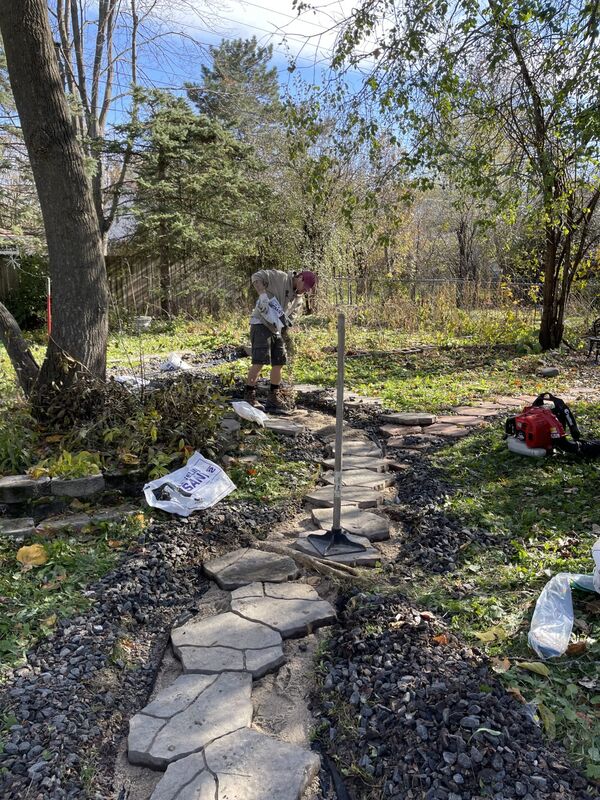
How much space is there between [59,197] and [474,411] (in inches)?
176

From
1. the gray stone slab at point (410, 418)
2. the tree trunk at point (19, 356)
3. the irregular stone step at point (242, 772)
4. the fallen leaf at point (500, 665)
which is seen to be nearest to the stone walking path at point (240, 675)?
the irregular stone step at point (242, 772)

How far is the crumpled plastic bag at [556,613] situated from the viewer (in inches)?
94.0

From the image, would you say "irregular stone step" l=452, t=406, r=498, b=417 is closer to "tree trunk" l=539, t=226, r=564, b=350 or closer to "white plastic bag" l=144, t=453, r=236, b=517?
"white plastic bag" l=144, t=453, r=236, b=517

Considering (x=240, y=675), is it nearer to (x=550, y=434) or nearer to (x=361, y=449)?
(x=361, y=449)

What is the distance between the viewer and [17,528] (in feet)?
11.5

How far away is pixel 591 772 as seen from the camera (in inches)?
71.7

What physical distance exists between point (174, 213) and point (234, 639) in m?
13.2

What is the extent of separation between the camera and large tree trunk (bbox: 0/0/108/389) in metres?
4.44

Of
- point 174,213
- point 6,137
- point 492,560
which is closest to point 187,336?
point 174,213

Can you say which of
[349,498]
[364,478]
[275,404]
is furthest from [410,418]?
[349,498]

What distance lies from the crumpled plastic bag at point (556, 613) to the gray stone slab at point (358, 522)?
115cm

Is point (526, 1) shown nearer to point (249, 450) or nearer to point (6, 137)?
point (249, 450)

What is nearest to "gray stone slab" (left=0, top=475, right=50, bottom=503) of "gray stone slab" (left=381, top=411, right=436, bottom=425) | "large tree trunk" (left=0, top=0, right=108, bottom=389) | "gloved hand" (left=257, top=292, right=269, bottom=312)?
"large tree trunk" (left=0, top=0, right=108, bottom=389)

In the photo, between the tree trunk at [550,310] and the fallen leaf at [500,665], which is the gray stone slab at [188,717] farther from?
the tree trunk at [550,310]
